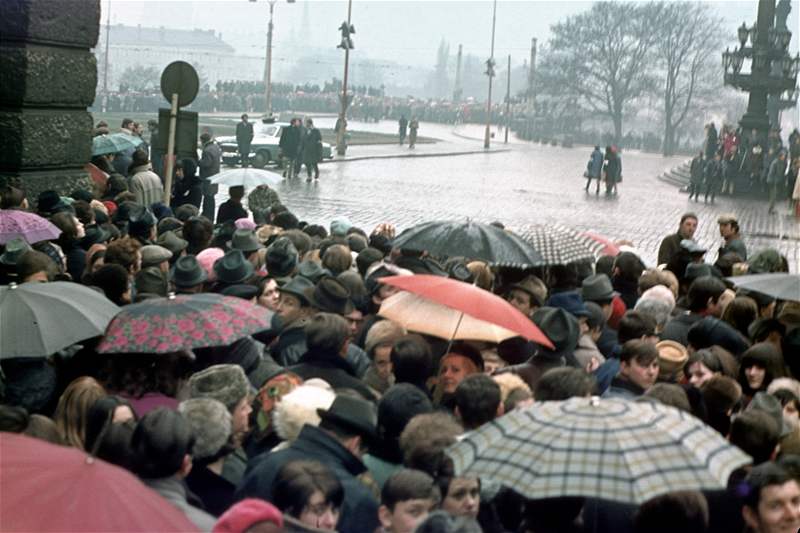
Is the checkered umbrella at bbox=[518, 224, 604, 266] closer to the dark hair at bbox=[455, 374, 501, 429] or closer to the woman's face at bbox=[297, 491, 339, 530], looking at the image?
the dark hair at bbox=[455, 374, 501, 429]

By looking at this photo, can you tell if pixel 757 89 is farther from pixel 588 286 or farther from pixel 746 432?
pixel 746 432

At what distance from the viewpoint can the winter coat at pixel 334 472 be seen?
499cm

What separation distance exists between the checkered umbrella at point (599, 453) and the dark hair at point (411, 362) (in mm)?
1624

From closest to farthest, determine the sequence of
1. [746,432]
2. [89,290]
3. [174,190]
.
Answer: [746,432], [89,290], [174,190]

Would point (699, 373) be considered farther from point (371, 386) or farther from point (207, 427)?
point (207, 427)

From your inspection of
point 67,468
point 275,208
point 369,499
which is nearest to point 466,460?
point 369,499

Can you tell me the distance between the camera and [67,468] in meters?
3.81

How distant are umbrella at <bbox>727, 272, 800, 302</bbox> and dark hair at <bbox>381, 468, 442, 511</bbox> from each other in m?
4.14

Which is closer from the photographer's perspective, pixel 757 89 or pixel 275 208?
pixel 275 208

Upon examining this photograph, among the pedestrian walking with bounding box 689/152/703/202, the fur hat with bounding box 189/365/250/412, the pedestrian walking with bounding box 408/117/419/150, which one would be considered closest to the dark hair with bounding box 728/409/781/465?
the fur hat with bounding box 189/365/250/412

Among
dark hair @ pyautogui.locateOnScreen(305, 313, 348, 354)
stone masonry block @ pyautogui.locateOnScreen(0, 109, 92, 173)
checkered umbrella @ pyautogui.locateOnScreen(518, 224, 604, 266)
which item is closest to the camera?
dark hair @ pyautogui.locateOnScreen(305, 313, 348, 354)

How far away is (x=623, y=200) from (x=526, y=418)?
104 ft

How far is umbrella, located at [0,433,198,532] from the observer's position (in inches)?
145

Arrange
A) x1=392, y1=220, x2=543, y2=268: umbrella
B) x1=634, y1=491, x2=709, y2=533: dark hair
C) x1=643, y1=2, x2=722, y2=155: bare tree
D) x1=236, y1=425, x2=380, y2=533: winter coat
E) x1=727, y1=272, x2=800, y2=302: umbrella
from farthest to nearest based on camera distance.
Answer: x1=643, y1=2, x2=722, y2=155: bare tree → x1=392, y1=220, x2=543, y2=268: umbrella → x1=727, y1=272, x2=800, y2=302: umbrella → x1=236, y1=425, x2=380, y2=533: winter coat → x1=634, y1=491, x2=709, y2=533: dark hair
